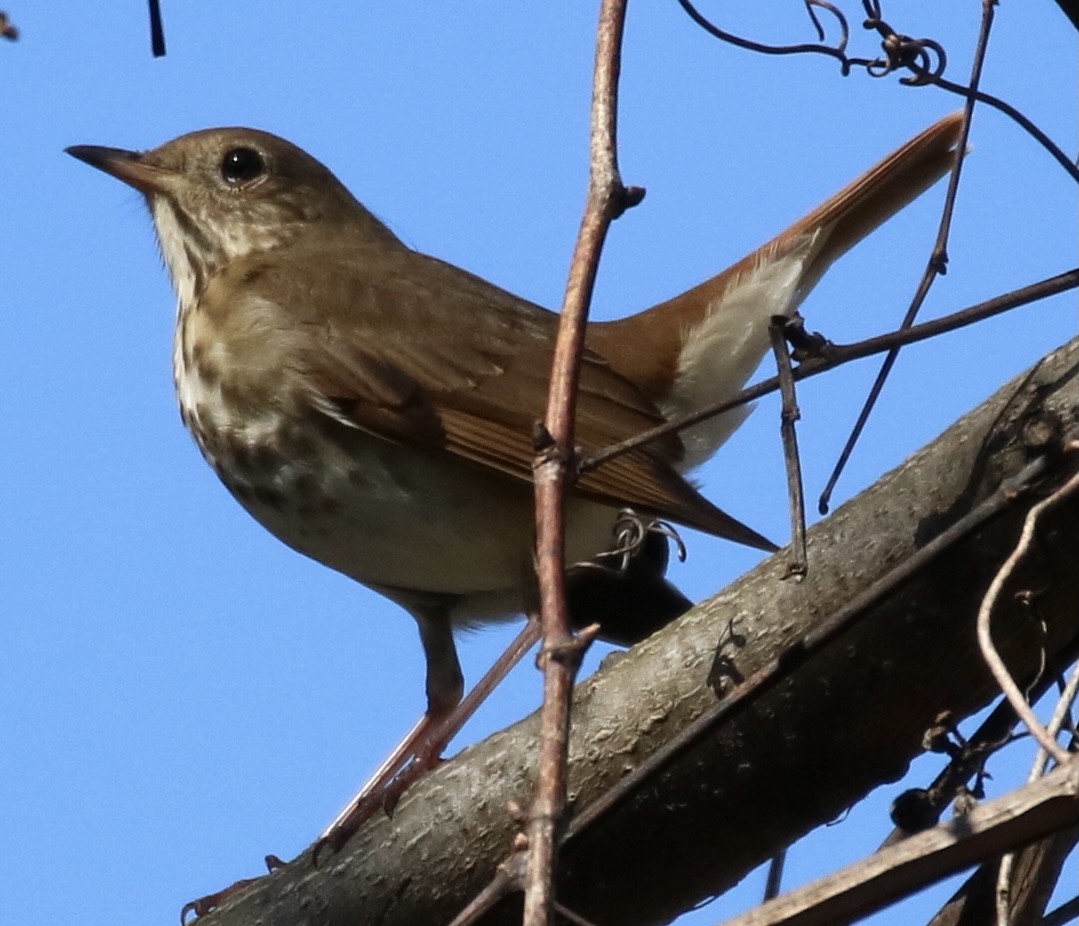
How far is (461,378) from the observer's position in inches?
174

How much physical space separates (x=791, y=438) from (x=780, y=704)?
2.10ft

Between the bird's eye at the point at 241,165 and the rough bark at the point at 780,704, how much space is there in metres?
2.55

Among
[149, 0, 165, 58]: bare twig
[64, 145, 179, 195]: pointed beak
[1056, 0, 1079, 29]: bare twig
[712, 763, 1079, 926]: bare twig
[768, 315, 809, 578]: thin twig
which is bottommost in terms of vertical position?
[712, 763, 1079, 926]: bare twig

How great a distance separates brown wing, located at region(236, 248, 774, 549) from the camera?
4.01 m

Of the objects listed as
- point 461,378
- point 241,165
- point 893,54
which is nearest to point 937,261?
point 893,54

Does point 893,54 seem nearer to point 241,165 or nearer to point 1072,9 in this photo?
point 1072,9

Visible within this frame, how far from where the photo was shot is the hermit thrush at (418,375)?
4.11 meters

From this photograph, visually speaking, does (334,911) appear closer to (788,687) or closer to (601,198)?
(788,687)

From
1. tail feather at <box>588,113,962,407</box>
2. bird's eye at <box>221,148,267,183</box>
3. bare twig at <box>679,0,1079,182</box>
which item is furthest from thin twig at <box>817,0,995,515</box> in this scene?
bird's eye at <box>221,148,267,183</box>

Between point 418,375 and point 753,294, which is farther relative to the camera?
point 753,294

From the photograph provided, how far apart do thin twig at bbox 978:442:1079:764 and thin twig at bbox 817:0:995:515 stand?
32cm

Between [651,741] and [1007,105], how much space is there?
114 centimetres

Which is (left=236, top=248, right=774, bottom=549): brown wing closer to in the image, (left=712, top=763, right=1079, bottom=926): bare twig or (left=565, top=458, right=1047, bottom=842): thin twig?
(left=565, top=458, right=1047, bottom=842): thin twig

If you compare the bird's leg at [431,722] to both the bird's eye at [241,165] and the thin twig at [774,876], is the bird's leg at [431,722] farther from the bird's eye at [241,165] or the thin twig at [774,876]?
the bird's eye at [241,165]
